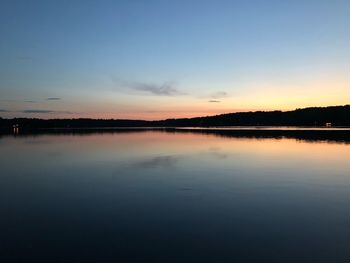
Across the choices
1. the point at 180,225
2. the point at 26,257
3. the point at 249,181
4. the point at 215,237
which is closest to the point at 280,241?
the point at 215,237

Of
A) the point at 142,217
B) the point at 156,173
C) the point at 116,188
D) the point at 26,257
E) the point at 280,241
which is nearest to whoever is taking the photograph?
the point at 26,257

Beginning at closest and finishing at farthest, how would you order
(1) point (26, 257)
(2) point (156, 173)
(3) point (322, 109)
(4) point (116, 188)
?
(1) point (26, 257) < (4) point (116, 188) < (2) point (156, 173) < (3) point (322, 109)

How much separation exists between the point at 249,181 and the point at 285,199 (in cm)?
435

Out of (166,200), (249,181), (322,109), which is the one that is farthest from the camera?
(322,109)

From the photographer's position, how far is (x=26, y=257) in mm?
7906

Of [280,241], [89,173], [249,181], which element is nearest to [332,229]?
[280,241]

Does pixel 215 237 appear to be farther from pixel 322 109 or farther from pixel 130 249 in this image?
pixel 322 109

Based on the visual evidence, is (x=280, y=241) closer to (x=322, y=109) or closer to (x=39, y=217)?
(x=39, y=217)

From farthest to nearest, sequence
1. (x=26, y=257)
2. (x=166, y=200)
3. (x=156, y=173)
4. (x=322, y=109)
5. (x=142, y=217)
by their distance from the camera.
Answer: (x=322, y=109) → (x=156, y=173) → (x=166, y=200) → (x=142, y=217) → (x=26, y=257)

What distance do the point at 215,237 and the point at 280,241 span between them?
176cm

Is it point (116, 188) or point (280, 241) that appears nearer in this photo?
point (280, 241)

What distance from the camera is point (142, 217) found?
36.8 ft

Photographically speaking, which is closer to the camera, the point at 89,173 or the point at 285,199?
the point at 285,199

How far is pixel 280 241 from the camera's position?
352 inches
